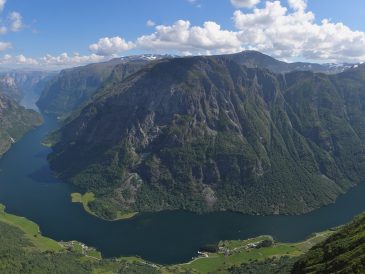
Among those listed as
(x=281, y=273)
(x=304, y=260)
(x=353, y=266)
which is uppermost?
(x=353, y=266)

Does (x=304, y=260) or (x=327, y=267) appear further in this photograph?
(x=304, y=260)

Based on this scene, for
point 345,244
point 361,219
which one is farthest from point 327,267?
point 361,219

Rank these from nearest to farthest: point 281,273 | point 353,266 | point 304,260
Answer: point 353,266 → point 304,260 → point 281,273

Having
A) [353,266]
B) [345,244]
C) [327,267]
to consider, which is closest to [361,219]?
[345,244]

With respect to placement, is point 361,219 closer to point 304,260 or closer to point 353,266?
point 304,260

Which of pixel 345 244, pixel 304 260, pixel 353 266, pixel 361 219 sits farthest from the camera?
pixel 361 219

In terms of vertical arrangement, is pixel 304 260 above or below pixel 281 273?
above

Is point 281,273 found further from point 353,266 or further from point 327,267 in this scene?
point 353,266
